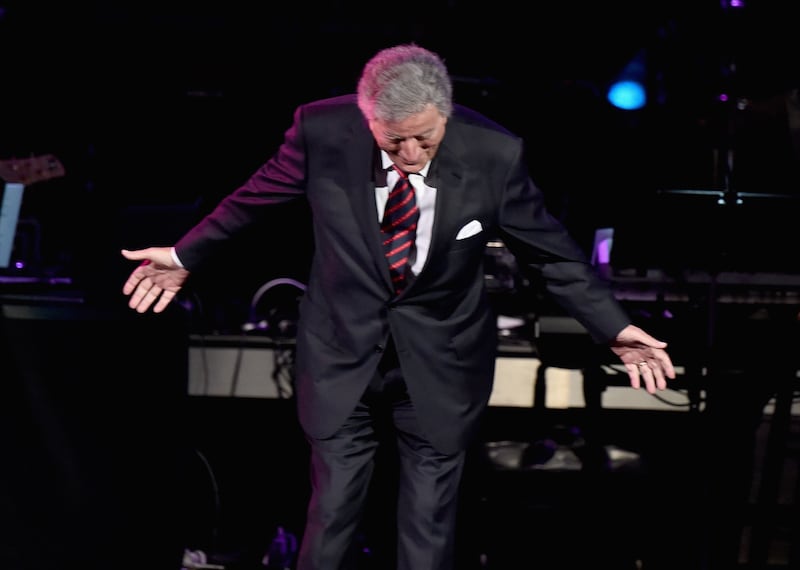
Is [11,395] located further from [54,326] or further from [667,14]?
[667,14]

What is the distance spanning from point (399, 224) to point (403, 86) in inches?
15.0

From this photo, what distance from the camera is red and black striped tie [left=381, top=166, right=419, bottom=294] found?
6.71 feet

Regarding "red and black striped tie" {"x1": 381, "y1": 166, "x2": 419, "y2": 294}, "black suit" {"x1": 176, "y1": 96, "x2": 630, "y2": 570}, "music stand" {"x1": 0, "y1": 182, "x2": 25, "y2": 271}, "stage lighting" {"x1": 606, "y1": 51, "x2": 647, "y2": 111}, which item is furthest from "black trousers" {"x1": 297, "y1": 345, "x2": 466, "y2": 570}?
"stage lighting" {"x1": 606, "y1": 51, "x2": 647, "y2": 111}

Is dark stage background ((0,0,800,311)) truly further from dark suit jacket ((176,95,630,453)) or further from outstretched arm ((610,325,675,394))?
outstretched arm ((610,325,675,394))

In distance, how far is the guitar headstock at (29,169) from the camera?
4188 millimetres

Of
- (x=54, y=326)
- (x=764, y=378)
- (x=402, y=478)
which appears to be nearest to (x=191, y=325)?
(x=54, y=326)

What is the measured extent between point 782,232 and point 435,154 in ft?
5.16

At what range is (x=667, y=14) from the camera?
488 centimetres

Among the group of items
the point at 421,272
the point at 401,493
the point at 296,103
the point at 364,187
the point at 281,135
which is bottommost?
the point at 401,493

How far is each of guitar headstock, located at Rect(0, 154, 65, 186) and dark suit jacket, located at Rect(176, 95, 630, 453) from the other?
2499 millimetres

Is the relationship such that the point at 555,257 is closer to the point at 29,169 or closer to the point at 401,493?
the point at 401,493

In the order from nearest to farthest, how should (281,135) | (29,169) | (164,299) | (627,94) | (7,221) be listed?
(164,299)
(7,221)
(29,169)
(281,135)
(627,94)

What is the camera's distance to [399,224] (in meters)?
2.05

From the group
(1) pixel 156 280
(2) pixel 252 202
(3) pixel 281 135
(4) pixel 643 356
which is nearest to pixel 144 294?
(1) pixel 156 280
